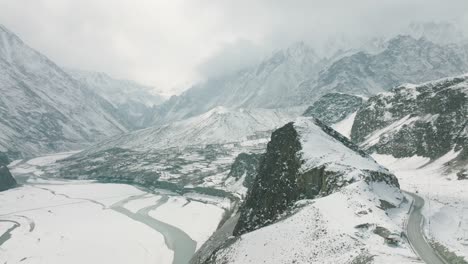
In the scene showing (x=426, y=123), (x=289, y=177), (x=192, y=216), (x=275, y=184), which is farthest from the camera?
(x=192, y=216)

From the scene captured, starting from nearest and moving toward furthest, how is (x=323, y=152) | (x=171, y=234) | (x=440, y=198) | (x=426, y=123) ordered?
(x=323, y=152) < (x=440, y=198) < (x=171, y=234) < (x=426, y=123)

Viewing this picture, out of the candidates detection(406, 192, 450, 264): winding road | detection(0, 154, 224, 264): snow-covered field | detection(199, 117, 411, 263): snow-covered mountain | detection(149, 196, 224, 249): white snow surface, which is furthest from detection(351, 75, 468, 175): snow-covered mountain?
detection(0, 154, 224, 264): snow-covered field

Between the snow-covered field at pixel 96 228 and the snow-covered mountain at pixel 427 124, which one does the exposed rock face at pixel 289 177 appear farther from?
the snow-covered mountain at pixel 427 124

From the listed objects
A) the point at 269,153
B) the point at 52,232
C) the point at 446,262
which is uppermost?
the point at 269,153

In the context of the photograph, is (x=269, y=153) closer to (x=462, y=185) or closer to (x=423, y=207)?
(x=423, y=207)

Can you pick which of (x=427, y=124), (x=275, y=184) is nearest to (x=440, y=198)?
(x=275, y=184)

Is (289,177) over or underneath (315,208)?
over

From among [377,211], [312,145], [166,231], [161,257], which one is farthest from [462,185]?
[166,231]

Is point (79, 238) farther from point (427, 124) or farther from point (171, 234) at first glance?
point (427, 124)
